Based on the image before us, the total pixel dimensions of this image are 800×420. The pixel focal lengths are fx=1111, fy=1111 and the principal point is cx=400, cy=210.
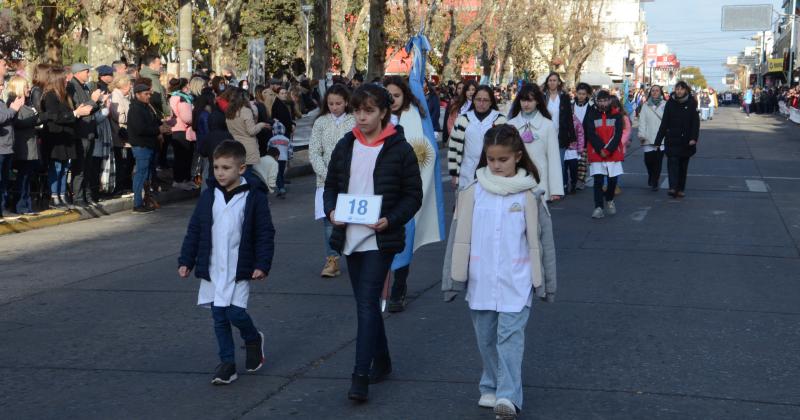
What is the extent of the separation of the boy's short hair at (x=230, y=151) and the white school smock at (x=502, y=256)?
4.54ft

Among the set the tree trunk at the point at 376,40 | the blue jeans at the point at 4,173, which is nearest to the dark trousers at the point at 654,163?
the blue jeans at the point at 4,173

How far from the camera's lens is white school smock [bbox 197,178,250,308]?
19.4 feet

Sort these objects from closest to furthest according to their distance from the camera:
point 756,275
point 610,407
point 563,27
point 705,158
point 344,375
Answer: point 610,407 → point 344,375 → point 756,275 → point 705,158 → point 563,27

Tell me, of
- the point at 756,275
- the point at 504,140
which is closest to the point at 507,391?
the point at 504,140

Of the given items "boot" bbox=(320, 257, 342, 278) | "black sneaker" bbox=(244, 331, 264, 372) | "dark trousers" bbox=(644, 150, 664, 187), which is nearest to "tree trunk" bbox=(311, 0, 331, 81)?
"dark trousers" bbox=(644, 150, 664, 187)

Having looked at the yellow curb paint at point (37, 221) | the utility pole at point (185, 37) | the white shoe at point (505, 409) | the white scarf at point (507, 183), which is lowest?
the yellow curb paint at point (37, 221)

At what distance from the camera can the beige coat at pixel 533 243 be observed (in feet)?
17.3

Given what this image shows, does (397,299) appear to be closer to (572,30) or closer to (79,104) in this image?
(79,104)

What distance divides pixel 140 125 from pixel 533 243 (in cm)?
1006

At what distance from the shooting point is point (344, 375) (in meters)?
6.23

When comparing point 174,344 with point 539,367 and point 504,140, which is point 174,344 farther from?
point 504,140

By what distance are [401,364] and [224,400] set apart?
119cm

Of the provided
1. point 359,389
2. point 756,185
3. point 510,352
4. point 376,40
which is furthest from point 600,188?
point 376,40

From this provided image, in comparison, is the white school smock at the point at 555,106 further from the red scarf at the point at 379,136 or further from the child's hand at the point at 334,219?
the child's hand at the point at 334,219
